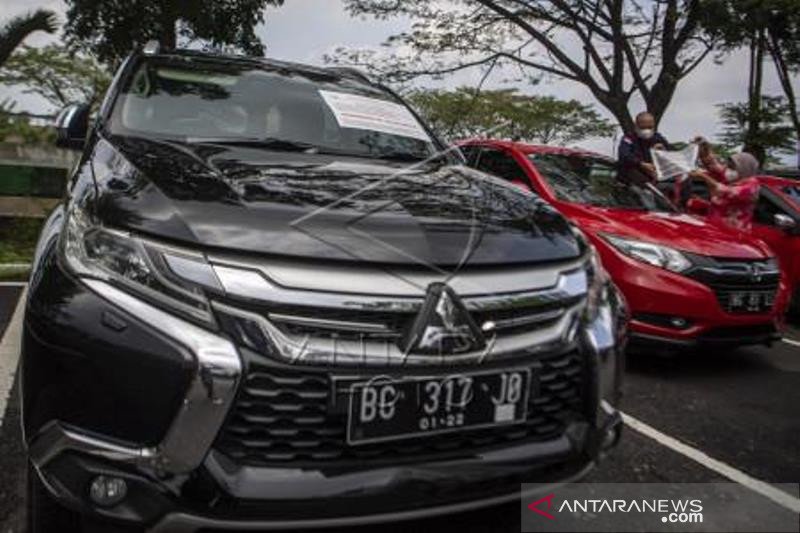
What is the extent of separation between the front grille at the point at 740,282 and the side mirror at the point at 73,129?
3.39 m

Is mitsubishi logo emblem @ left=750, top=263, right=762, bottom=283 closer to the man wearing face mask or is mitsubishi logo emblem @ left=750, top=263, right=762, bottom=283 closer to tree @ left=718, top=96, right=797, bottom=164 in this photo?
the man wearing face mask

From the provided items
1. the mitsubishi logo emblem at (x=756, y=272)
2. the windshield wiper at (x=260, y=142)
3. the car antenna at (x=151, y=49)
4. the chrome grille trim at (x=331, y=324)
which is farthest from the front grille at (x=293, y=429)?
the mitsubishi logo emblem at (x=756, y=272)

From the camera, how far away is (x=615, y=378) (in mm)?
2426

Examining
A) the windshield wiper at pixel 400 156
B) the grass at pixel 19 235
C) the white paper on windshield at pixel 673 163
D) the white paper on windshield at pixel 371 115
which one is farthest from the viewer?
the grass at pixel 19 235

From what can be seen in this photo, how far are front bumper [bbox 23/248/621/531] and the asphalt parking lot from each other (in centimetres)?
62

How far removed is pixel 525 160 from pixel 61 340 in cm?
457

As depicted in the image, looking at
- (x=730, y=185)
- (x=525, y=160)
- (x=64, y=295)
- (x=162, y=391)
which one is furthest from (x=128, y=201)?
(x=730, y=185)

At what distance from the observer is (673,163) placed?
7328 mm

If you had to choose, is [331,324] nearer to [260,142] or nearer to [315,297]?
[315,297]

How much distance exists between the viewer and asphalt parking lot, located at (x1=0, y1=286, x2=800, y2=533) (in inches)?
113

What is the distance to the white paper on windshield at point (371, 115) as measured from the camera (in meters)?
3.42

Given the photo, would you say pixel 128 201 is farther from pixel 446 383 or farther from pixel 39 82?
pixel 39 82

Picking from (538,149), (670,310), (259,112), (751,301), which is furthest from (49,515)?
(538,149)

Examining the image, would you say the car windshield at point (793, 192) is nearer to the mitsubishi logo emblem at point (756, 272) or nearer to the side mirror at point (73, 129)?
the mitsubishi logo emblem at point (756, 272)
